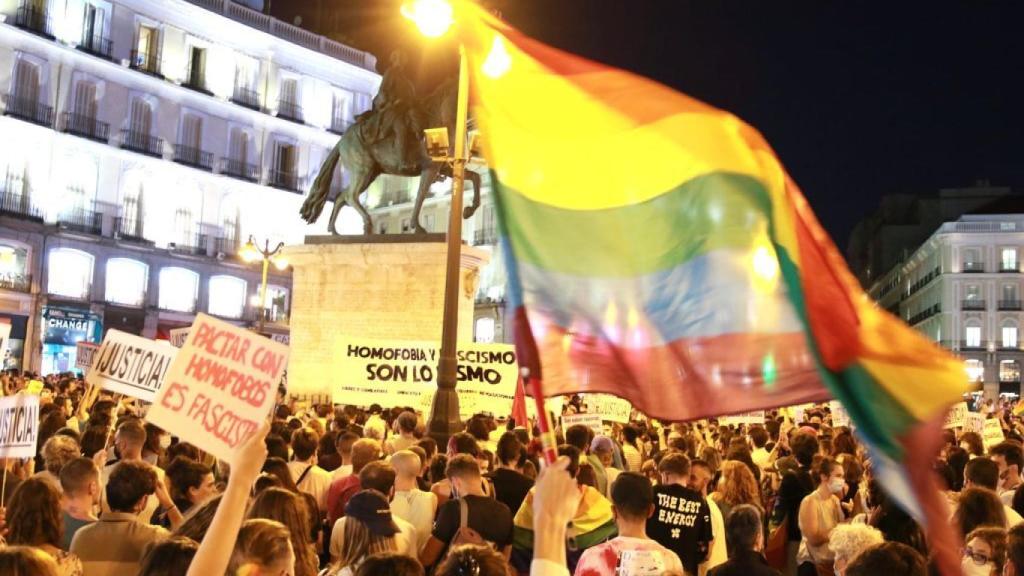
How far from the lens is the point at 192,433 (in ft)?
13.7

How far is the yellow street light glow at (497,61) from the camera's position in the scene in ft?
14.0

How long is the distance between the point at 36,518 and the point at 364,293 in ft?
52.9

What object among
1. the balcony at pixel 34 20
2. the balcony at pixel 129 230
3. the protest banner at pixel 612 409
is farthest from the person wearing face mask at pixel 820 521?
the balcony at pixel 129 230

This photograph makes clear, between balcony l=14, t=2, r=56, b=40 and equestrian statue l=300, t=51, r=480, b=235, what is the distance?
27.2 m

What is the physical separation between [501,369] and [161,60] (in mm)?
39460

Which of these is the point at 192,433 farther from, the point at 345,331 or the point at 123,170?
the point at 123,170

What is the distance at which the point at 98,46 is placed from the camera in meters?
45.2

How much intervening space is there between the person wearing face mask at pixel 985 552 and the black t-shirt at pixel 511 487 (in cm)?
281

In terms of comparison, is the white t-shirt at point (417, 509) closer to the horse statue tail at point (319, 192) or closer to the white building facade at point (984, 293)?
the horse statue tail at point (319, 192)

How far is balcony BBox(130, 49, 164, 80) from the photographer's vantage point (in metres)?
46.7

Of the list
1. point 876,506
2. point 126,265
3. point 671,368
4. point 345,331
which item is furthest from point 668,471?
point 126,265

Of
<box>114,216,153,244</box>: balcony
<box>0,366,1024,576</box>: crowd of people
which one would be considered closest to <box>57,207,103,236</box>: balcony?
<box>114,216,153,244</box>: balcony

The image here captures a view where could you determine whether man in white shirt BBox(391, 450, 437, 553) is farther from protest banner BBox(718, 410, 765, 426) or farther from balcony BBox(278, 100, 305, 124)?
balcony BBox(278, 100, 305, 124)

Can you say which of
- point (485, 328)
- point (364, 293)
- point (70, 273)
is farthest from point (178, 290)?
point (364, 293)
